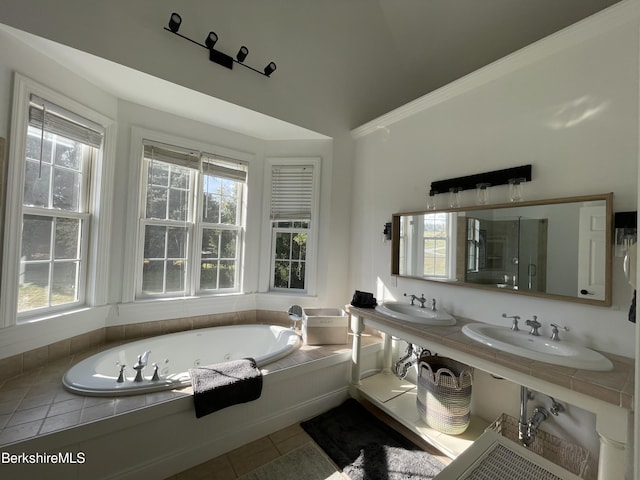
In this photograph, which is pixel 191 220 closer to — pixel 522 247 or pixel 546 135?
pixel 522 247

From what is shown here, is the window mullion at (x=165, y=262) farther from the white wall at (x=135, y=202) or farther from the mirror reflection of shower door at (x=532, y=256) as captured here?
the mirror reflection of shower door at (x=532, y=256)

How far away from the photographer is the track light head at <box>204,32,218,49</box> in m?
1.94

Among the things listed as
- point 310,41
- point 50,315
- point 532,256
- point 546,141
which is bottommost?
point 50,315

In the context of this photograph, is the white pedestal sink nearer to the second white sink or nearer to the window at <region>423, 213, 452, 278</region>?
the second white sink

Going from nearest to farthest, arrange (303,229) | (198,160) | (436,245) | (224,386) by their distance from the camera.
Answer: (224,386), (436,245), (198,160), (303,229)

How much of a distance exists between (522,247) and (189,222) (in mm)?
2698

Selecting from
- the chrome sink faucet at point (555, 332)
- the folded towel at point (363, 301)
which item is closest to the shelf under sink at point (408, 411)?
the folded towel at point (363, 301)

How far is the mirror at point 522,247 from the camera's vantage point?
1.40 m

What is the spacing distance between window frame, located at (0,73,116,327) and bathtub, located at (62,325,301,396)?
0.47 metres

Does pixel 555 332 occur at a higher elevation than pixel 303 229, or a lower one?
lower

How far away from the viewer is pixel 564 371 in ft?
3.78

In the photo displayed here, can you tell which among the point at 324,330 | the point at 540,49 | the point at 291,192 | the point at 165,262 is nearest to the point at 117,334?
the point at 165,262

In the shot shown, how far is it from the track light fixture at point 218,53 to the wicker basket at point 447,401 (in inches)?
104

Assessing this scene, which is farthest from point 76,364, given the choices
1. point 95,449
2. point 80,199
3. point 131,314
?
point 80,199
